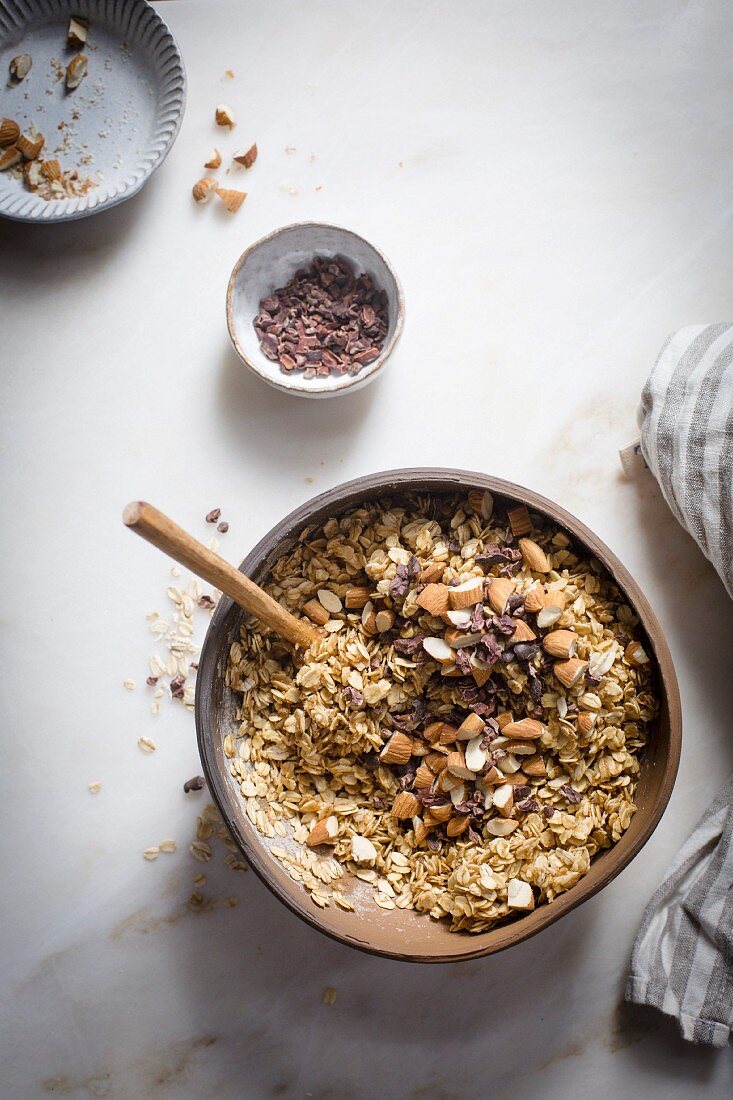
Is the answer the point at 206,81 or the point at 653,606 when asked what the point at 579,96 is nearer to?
the point at 206,81

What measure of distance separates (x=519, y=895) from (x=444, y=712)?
25 cm

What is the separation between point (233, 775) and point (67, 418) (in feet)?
2.18

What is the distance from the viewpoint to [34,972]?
132 centimetres

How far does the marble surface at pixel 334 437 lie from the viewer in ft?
4.25

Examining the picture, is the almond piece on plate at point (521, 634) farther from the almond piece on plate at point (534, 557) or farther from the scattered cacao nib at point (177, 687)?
the scattered cacao nib at point (177, 687)

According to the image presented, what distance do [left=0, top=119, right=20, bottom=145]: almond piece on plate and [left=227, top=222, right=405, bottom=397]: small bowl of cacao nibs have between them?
45 cm

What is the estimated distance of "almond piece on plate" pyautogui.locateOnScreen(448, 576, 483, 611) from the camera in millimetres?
1062

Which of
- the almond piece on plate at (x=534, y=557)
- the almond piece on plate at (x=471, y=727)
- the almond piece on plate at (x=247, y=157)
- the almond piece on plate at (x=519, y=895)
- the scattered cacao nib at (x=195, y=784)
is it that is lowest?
the scattered cacao nib at (x=195, y=784)

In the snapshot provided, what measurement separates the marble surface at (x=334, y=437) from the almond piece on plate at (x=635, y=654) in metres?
0.21

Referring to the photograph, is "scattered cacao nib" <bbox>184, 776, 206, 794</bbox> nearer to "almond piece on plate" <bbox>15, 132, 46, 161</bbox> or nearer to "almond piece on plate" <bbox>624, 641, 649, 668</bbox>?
"almond piece on plate" <bbox>624, 641, 649, 668</bbox>

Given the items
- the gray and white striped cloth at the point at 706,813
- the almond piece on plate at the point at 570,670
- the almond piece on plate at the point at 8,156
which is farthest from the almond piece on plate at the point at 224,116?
the almond piece on plate at the point at 570,670

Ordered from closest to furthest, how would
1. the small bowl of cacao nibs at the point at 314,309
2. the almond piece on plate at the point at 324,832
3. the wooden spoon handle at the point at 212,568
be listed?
the wooden spoon handle at the point at 212,568 → the almond piece on plate at the point at 324,832 → the small bowl of cacao nibs at the point at 314,309

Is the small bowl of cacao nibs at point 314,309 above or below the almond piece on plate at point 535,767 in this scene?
above

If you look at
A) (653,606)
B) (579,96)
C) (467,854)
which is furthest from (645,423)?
(467,854)
